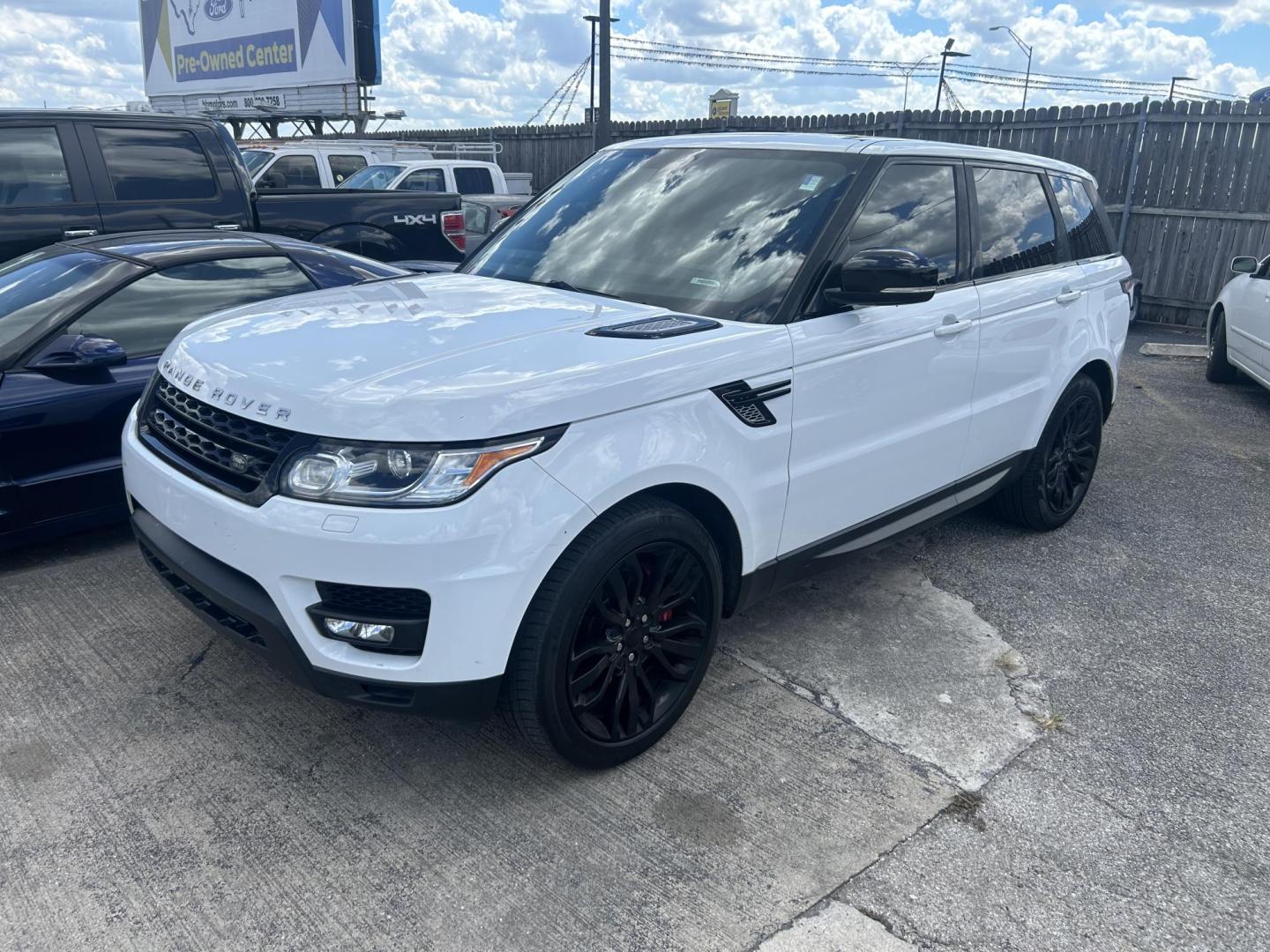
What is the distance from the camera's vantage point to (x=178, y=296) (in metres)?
4.61

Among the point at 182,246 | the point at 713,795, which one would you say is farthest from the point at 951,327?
the point at 182,246

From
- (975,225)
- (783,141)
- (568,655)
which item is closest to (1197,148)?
(975,225)

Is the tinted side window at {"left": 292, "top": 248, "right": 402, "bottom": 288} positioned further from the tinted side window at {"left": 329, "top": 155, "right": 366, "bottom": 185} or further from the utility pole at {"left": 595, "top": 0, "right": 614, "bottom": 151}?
the utility pole at {"left": 595, "top": 0, "right": 614, "bottom": 151}

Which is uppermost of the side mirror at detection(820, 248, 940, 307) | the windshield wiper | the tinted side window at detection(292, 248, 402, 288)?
the side mirror at detection(820, 248, 940, 307)

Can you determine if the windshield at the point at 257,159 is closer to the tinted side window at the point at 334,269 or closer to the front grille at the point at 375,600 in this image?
the tinted side window at the point at 334,269

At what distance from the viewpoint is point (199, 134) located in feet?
22.8

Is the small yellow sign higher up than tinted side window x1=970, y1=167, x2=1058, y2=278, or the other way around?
the small yellow sign

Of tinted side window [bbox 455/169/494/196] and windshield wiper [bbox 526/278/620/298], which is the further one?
tinted side window [bbox 455/169/494/196]

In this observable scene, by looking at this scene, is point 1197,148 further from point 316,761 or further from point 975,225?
point 316,761

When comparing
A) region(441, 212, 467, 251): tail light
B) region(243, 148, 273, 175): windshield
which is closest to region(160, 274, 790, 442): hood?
region(441, 212, 467, 251): tail light

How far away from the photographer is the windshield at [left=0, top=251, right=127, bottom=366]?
4.22 metres

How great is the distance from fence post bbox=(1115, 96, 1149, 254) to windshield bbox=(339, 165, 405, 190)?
9.09 m

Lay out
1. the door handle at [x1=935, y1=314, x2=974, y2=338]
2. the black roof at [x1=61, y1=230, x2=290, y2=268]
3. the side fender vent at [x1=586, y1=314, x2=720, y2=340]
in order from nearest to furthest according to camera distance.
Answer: the side fender vent at [x1=586, y1=314, x2=720, y2=340] → the door handle at [x1=935, y1=314, x2=974, y2=338] → the black roof at [x1=61, y1=230, x2=290, y2=268]

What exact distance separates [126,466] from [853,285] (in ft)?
8.13
